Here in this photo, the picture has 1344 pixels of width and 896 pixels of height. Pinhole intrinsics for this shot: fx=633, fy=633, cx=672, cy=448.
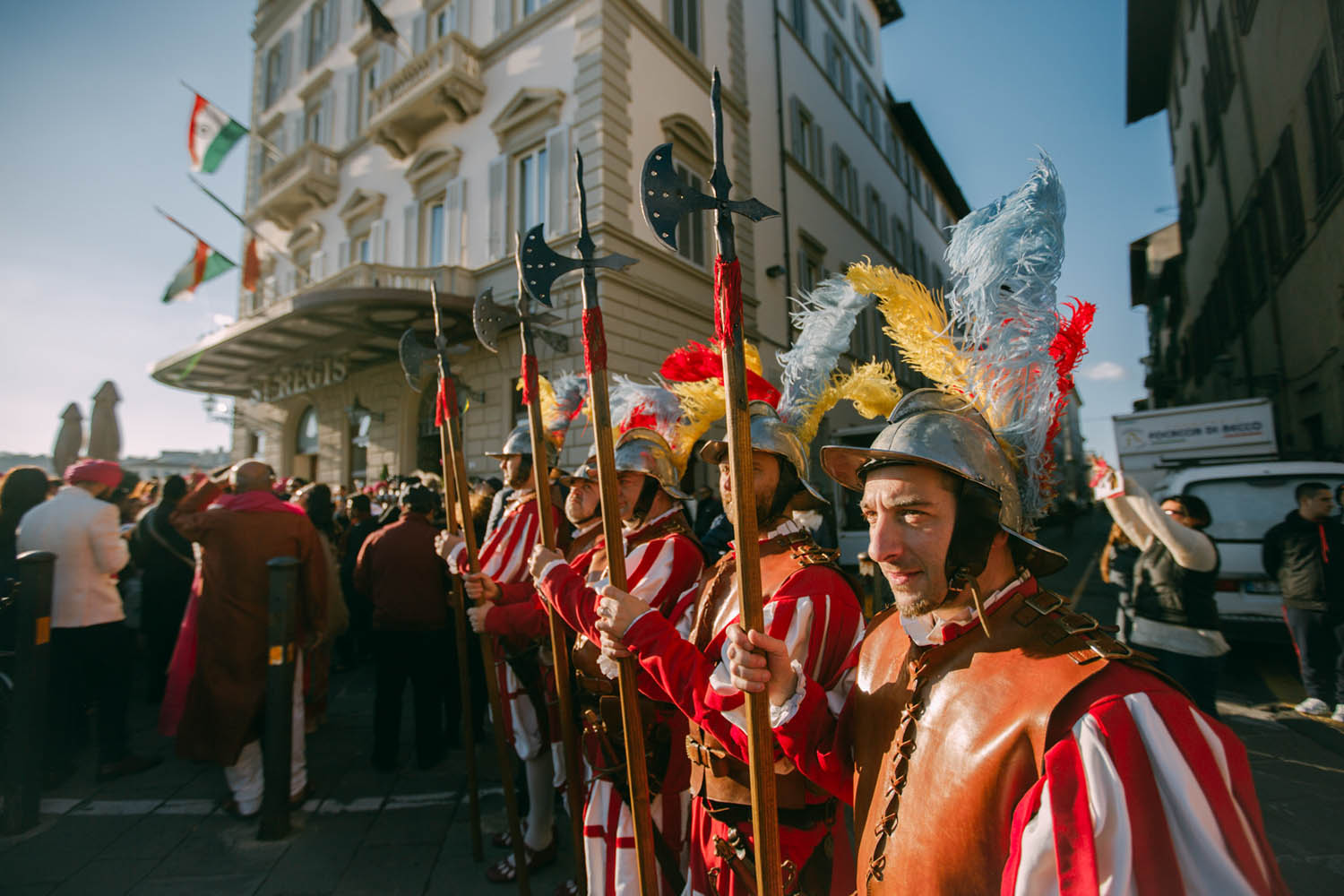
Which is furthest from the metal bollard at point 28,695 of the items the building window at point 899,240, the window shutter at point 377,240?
the building window at point 899,240

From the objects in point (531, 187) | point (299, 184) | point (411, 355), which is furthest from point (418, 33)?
point (411, 355)

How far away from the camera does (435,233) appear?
14.6 metres

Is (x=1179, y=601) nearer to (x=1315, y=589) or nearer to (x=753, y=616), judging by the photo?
(x=1315, y=589)

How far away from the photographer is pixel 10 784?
11.8ft

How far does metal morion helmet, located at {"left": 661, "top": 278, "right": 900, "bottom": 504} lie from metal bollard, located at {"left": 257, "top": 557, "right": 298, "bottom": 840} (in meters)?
2.62

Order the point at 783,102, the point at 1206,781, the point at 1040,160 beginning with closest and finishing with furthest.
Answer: the point at 1206,781 < the point at 1040,160 < the point at 783,102

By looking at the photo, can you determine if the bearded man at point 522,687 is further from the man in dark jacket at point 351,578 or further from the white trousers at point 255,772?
the man in dark jacket at point 351,578

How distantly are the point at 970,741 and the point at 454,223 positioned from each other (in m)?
14.5

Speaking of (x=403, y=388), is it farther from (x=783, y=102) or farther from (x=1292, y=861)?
(x=1292, y=861)

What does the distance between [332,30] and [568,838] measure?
23064 millimetres

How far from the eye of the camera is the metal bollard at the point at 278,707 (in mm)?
3586

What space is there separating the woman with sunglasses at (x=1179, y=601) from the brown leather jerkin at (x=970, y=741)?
302 cm

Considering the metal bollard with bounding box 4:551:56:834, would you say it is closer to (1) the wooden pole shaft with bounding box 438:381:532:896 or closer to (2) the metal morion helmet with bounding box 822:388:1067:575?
(1) the wooden pole shaft with bounding box 438:381:532:896

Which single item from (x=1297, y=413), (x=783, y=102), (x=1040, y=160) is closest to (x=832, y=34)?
(x=783, y=102)
